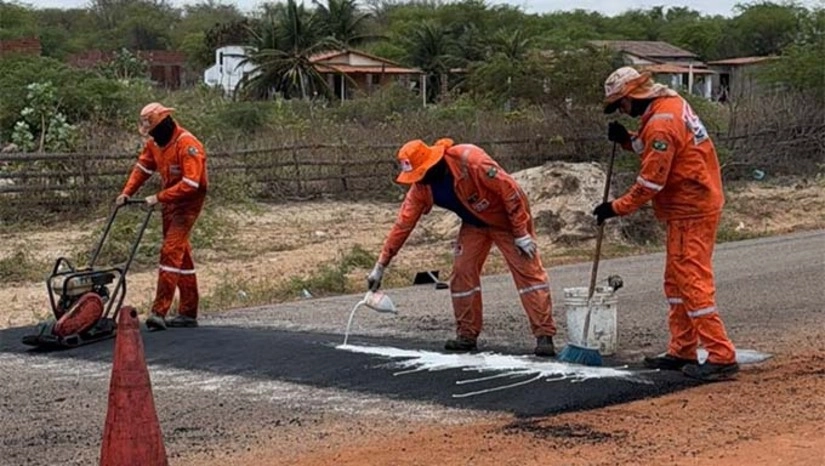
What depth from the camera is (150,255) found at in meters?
16.7

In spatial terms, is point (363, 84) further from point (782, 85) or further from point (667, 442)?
point (667, 442)

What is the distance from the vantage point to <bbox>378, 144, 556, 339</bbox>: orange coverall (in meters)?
8.51

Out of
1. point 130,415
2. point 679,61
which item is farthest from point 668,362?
point 679,61

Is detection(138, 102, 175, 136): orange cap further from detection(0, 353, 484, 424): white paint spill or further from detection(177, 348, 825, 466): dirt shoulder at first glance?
detection(177, 348, 825, 466): dirt shoulder

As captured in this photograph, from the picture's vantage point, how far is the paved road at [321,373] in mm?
6973

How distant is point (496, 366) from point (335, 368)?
107 centimetres

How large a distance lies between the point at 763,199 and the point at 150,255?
46.8ft

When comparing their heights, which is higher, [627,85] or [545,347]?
[627,85]

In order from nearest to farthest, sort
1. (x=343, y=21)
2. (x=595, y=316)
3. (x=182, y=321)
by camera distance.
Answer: (x=595, y=316) < (x=182, y=321) < (x=343, y=21)

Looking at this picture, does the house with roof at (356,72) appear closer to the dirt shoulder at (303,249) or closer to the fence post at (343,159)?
the fence post at (343,159)

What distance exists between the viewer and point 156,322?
1007 centimetres

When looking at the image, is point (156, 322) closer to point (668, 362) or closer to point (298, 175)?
point (668, 362)

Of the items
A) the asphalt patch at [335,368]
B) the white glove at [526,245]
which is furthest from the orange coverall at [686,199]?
the white glove at [526,245]

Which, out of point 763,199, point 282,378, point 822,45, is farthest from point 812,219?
point 282,378
